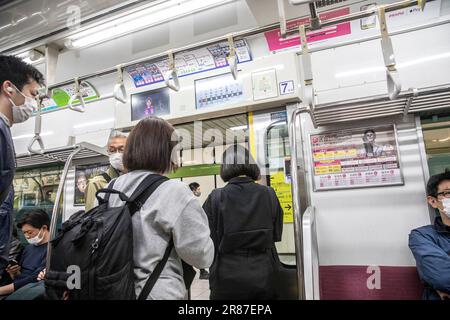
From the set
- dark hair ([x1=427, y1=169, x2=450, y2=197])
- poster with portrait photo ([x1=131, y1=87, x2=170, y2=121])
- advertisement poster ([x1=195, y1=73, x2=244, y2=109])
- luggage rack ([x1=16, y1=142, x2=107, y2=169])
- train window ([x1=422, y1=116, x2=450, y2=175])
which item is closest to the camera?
dark hair ([x1=427, y1=169, x2=450, y2=197])

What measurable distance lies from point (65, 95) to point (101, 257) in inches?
142

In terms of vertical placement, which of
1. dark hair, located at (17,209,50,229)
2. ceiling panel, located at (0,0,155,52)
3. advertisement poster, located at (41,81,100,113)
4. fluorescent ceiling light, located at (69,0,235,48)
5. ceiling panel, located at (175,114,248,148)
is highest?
fluorescent ceiling light, located at (69,0,235,48)

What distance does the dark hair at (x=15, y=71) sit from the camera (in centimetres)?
156

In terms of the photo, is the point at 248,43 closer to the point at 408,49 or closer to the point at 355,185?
the point at 408,49

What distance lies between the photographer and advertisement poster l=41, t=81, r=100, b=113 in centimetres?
362

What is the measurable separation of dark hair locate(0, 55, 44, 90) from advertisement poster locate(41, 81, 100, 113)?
204cm

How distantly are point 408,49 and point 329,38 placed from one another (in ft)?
2.23

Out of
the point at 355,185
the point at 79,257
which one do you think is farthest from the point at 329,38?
the point at 79,257

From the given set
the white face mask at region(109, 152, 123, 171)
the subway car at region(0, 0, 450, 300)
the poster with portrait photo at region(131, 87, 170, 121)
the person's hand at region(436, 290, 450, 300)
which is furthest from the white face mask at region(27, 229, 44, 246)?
the person's hand at region(436, 290, 450, 300)

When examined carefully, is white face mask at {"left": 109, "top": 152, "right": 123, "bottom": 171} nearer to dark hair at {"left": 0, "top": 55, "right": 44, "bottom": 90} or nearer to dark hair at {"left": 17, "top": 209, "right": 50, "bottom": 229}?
dark hair at {"left": 0, "top": 55, "right": 44, "bottom": 90}

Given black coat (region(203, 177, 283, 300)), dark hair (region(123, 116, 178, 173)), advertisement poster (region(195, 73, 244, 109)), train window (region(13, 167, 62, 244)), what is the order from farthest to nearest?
train window (region(13, 167, 62, 244)) < advertisement poster (region(195, 73, 244, 109)) < black coat (region(203, 177, 283, 300)) < dark hair (region(123, 116, 178, 173))

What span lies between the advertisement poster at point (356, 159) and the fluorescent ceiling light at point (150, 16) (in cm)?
169

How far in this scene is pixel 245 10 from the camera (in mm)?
2852

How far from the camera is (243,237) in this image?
1.88 m
